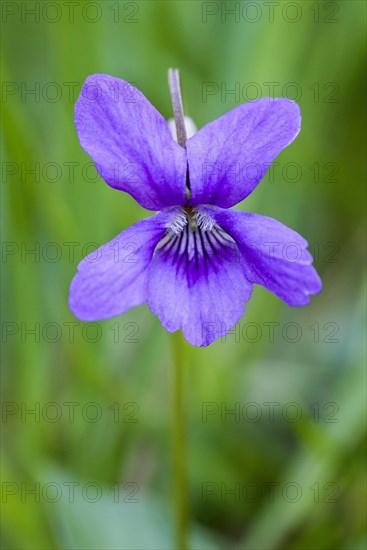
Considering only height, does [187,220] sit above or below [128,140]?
below

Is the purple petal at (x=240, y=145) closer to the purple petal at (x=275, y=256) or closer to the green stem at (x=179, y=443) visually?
the purple petal at (x=275, y=256)

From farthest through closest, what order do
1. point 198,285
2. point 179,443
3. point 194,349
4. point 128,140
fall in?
point 194,349 → point 179,443 → point 198,285 → point 128,140

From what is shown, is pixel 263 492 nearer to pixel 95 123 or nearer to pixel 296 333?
pixel 296 333

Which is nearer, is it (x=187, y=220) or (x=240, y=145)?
(x=240, y=145)

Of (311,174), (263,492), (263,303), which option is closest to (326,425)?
(263,492)

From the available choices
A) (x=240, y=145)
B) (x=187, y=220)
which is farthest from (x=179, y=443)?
(x=240, y=145)

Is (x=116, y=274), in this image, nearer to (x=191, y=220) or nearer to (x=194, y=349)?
(x=191, y=220)

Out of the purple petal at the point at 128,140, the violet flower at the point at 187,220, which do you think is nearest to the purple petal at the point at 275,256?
the violet flower at the point at 187,220
